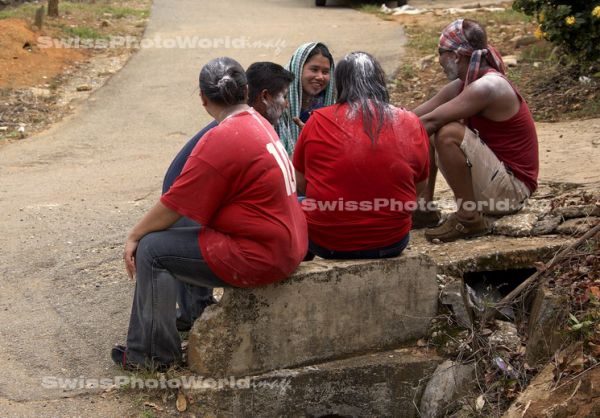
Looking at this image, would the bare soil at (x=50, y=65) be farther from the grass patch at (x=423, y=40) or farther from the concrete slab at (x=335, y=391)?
the concrete slab at (x=335, y=391)

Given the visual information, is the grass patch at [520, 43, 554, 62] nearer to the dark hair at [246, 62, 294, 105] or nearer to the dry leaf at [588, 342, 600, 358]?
the dark hair at [246, 62, 294, 105]

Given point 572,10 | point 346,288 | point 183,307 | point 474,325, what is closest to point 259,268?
point 346,288

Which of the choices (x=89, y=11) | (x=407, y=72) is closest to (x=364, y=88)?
(x=407, y=72)

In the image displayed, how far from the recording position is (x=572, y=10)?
8445mm

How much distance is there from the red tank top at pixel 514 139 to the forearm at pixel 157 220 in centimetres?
204

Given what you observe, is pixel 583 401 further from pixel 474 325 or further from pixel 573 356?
pixel 474 325

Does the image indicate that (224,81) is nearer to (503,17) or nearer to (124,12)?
(503,17)

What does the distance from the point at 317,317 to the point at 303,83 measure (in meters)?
1.84

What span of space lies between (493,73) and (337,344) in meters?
1.87

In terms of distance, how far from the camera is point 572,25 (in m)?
8.30

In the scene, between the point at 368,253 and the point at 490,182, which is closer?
the point at 368,253

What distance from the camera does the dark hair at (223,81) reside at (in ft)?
13.3

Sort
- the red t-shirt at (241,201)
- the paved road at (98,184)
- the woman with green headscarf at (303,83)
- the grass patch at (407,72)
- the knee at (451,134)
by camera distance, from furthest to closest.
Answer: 1. the grass patch at (407,72)
2. the woman with green headscarf at (303,83)
3. the knee at (451,134)
4. the paved road at (98,184)
5. the red t-shirt at (241,201)

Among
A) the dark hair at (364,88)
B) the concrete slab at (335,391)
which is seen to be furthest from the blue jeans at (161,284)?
the dark hair at (364,88)
